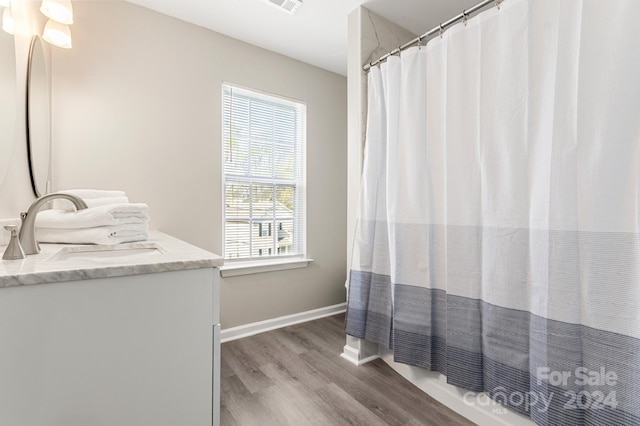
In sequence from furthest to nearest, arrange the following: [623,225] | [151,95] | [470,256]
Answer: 1. [151,95]
2. [470,256]
3. [623,225]

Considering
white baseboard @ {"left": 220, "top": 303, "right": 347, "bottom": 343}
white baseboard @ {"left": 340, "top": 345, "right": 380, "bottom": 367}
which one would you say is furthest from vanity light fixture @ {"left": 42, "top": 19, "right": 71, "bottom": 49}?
white baseboard @ {"left": 340, "top": 345, "right": 380, "bottom": 367}

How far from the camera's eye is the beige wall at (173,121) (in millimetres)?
1818

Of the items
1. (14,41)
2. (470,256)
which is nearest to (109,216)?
(14,41)

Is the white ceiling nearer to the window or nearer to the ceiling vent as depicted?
the ceiling vent

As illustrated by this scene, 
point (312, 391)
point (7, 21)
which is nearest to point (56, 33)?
point (7, 21)

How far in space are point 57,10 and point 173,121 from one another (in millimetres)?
799

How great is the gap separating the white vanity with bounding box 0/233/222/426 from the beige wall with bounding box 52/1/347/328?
3.64 ft

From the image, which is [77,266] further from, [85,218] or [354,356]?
[354,356]

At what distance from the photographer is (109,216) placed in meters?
1.24

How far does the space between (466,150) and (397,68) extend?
0.71 m

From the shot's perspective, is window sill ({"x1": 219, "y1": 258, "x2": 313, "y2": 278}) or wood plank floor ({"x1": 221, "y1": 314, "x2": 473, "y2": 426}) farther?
window sill ({"x1": 219, "y1": 258, "x2": 313, "y2": 278})

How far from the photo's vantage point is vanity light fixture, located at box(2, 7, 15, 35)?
3.71 feet

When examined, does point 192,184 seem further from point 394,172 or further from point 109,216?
point 394,172

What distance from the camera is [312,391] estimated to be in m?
1.69
